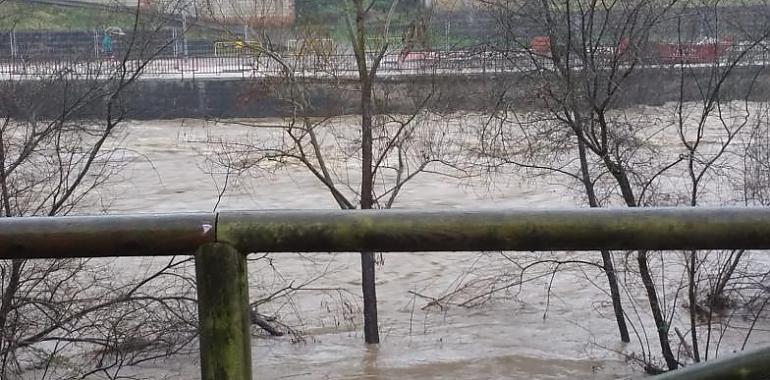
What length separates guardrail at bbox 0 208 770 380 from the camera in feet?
4.97

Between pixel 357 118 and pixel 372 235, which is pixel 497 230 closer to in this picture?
pixel 372 235

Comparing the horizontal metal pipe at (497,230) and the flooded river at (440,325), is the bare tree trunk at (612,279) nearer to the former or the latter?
the flooded river at (440,325)

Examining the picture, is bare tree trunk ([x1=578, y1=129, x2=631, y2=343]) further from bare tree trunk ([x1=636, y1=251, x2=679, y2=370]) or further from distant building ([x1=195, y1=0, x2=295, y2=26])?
distant building ([x1=195, y1=0, x2=295, y2=26])

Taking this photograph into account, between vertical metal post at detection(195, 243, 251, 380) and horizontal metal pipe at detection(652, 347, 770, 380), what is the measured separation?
62cm

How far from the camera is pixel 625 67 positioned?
1435cm

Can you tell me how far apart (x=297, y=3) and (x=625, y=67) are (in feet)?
Answer: 39.7

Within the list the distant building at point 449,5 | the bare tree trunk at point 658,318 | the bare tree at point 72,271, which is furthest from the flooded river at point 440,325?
the distant building at point 449,5

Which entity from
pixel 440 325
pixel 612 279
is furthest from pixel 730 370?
pixel 440 325

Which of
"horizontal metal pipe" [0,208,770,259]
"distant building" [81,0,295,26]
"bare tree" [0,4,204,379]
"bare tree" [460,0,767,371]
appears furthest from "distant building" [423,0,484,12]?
"horizontal metal pipe" [0,208,770,259]

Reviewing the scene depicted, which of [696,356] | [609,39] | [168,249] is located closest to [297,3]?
[609,39]

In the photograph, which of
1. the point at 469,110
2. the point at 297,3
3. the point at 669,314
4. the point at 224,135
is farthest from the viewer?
the point at 224,135

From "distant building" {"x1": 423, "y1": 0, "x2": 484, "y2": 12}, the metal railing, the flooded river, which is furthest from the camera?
"distant building" {"x1": 423, "y1": 0, "x2": 484, "y2": 12}

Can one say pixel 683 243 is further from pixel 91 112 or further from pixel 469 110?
pixel 469 110

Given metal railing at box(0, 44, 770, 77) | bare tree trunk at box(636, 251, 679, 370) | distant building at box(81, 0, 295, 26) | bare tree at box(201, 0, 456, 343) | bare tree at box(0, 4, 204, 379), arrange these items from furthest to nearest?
distant building at box(81, 0, 295, 26) < bare tree at box(201, 0, 456, 343) < metal railing at box(0, 44, 770, 77) < bare tree trunk at box(636, 251, 679, 370) < bare tree at box(0, 4, 204, 379)
